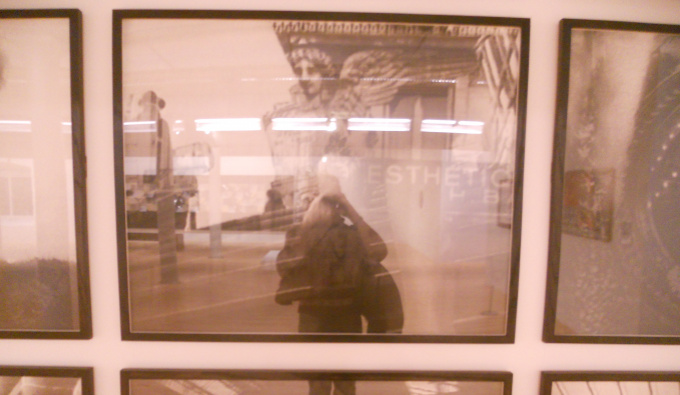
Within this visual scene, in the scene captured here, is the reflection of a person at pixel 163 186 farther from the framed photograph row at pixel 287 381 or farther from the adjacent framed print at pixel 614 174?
the adjacent framed print at pixel 614 174

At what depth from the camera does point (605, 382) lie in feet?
3.08

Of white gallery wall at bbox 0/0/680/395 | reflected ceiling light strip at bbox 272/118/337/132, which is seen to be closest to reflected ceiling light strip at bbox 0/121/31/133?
white gallery wall at bbox 0/0/680/395

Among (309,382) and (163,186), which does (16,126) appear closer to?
(163,186)

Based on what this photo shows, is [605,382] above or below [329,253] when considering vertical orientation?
below

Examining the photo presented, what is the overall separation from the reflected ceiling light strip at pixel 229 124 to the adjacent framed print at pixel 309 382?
69 centimetres

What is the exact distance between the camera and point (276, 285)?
0.89 metres

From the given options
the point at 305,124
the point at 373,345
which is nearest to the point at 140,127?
the point at 305,124

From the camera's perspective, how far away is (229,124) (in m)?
0.86

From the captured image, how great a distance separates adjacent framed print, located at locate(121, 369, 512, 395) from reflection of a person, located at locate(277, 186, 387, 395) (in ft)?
0.69

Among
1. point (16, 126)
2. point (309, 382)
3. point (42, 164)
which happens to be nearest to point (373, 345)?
point (309, 382)

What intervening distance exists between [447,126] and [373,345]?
665mm

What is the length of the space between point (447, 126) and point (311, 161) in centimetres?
38

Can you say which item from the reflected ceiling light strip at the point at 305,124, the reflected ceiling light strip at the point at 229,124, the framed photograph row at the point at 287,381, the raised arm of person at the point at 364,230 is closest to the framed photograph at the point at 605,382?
the framed photograph row at the point at 287,381

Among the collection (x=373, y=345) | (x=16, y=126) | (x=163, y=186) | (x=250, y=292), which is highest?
(x=16, y=126)
